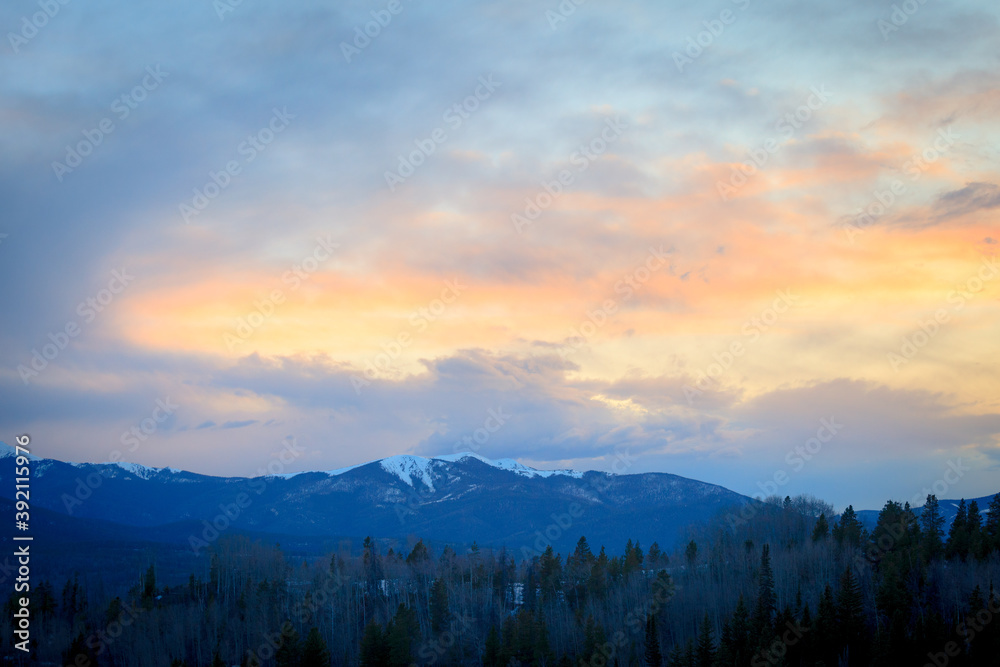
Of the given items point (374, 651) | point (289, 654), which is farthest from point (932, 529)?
point (289, 654)

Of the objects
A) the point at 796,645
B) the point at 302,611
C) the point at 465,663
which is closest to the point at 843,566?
the point at 796,645

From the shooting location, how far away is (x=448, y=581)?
481ft

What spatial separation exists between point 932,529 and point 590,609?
58.1 meters

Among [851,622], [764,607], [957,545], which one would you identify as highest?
[957,545]

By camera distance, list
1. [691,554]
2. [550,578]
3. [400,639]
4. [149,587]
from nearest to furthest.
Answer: [400,639] < [550,578] < [149,587] < [691,554]

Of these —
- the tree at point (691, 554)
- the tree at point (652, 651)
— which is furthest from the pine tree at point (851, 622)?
the tree at point (691, 554)

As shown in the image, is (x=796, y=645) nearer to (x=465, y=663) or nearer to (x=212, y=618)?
(x=465, y=663)

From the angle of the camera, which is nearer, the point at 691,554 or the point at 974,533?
the point at 974,533

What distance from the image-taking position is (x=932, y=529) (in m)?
124

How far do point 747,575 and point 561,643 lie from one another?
41927 mm

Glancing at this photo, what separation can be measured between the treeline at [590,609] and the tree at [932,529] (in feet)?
1.05

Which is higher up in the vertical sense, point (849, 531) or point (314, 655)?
point (849, 531)

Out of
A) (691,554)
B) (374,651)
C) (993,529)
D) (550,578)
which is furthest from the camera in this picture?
(691,554)

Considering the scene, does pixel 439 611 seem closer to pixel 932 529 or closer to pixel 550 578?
pixel 550 578
